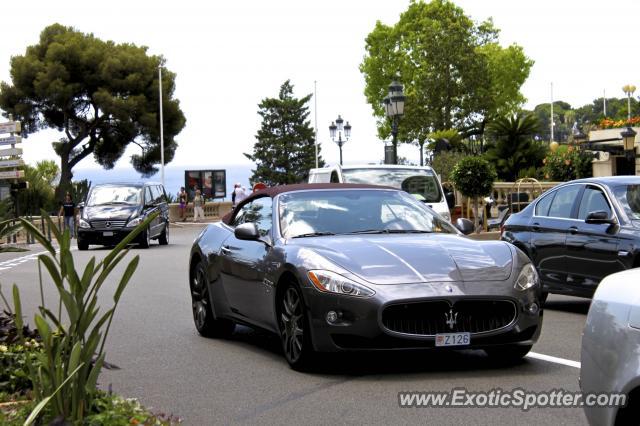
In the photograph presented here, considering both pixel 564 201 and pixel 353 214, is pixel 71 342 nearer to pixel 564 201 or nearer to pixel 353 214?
pixel 353 214

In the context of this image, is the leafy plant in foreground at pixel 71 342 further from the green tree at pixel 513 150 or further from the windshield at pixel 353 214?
the green tree at pixel 513 150

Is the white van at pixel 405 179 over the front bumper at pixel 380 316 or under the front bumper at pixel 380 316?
over

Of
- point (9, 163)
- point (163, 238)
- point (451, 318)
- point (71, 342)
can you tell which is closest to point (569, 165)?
point (163, 238)

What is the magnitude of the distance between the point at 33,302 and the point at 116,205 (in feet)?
58.0

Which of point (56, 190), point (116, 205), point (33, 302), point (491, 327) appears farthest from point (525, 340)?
point (56, 190)

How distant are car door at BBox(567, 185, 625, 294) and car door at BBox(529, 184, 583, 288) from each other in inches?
5.4

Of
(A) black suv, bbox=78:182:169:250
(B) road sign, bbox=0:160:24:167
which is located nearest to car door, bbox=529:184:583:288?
(A) black suv, bbox=78:182:169:250

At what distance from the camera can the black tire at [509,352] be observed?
898 cm

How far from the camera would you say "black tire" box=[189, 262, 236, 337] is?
11391 millimetres

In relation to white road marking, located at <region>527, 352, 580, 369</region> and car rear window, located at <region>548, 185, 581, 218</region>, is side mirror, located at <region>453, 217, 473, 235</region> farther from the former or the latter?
car rear window, located at <region>548, 185, 581, 218</region>

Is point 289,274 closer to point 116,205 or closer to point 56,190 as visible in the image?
point 116,205

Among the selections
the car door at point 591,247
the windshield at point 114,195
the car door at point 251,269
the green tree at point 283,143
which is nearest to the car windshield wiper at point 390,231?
the car door at point 251,269

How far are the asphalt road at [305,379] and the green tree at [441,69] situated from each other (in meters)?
55.6

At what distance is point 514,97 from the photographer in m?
89.7
